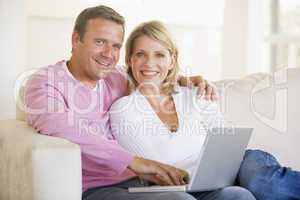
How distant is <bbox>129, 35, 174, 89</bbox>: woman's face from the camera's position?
2.04 m

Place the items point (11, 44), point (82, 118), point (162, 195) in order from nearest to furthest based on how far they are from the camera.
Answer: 1. point (162, 195)
2. point (82, 118)
3. point (11, 44)

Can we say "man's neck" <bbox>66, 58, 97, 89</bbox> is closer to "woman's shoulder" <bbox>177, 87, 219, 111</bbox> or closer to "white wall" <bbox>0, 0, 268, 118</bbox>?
"woman's shoulder" <bbox>177, 87, 219, 111</bbox>

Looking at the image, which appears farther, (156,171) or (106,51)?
(106,51)

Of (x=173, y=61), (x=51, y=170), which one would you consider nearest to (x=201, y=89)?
(x=173, y=61)

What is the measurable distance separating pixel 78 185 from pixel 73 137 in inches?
10.6

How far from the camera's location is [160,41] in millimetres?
2053

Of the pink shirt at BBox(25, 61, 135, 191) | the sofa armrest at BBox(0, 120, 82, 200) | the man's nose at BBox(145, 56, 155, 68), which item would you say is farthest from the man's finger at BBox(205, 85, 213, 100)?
the sofa armrest at BBox(0, 120, 82, 200)

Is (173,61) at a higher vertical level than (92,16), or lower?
lower

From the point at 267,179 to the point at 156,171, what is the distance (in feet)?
1.20

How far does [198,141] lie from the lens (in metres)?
1.99


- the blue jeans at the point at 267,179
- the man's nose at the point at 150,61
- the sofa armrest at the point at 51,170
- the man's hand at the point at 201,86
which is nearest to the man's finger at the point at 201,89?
the man's hand at the point at 201,86

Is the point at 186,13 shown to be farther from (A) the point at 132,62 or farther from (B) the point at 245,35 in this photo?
(A) the point at 132,62

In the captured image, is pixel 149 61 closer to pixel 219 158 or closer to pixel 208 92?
pixel 208 92

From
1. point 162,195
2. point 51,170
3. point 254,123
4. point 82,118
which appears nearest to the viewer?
point 51,170
